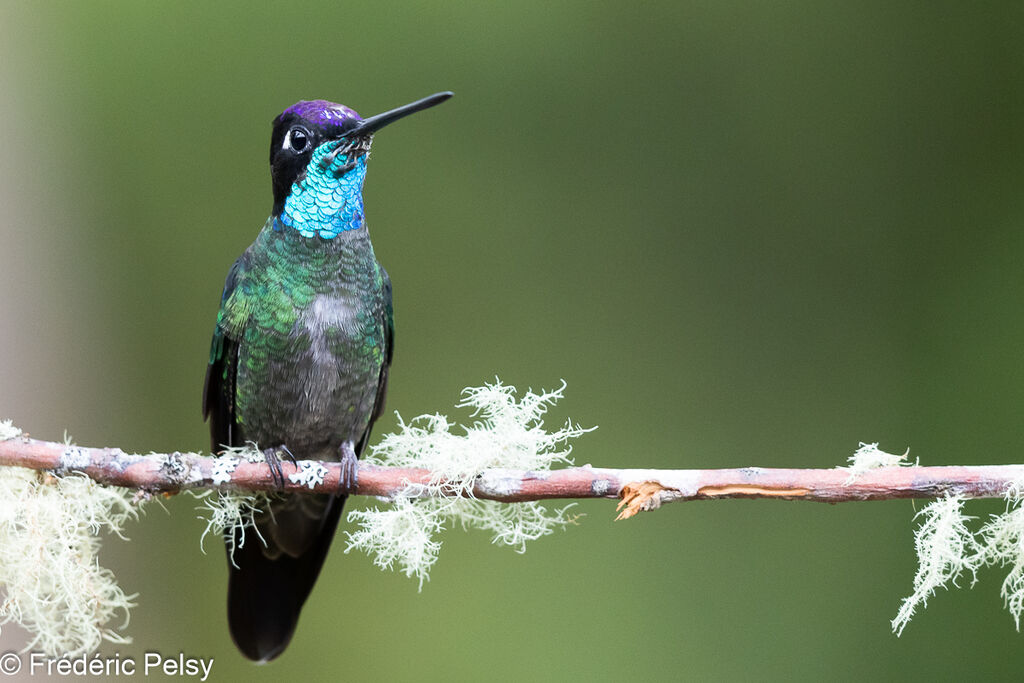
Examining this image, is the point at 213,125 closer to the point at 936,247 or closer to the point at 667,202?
the point at 667,202

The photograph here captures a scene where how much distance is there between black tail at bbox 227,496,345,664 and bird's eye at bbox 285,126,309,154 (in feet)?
2.67

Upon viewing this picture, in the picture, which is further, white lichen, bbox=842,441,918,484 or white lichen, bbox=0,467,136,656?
white lichen, bbox=0,467,136,656

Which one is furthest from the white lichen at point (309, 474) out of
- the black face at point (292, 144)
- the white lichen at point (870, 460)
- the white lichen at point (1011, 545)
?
the white lichen at point (1011, 545)

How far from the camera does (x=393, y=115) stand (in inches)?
61.7

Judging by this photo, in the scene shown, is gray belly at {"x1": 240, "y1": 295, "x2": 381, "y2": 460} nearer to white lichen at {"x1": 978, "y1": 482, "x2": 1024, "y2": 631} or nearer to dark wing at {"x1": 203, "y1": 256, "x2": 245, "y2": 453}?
→ dark wing at {"x1": 203, "y1": 256, "x2": 245, "y2": 453}

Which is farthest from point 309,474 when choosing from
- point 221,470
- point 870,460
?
point 870,460

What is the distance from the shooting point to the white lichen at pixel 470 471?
1.56 meters

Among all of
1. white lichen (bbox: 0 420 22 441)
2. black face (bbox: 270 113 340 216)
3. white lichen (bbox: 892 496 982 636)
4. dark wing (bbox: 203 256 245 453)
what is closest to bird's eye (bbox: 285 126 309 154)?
black face (bbox: 270 113 340 216)

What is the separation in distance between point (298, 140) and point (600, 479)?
81 cm

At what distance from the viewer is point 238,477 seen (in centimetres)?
165

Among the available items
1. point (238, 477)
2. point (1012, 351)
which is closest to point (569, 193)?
point (1012, 351)

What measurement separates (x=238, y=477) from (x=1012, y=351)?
2416mm

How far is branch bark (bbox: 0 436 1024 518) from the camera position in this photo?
1.40 meters

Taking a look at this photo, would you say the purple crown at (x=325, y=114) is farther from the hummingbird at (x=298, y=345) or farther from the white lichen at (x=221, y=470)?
the white lichen at (x=221, y=470)
